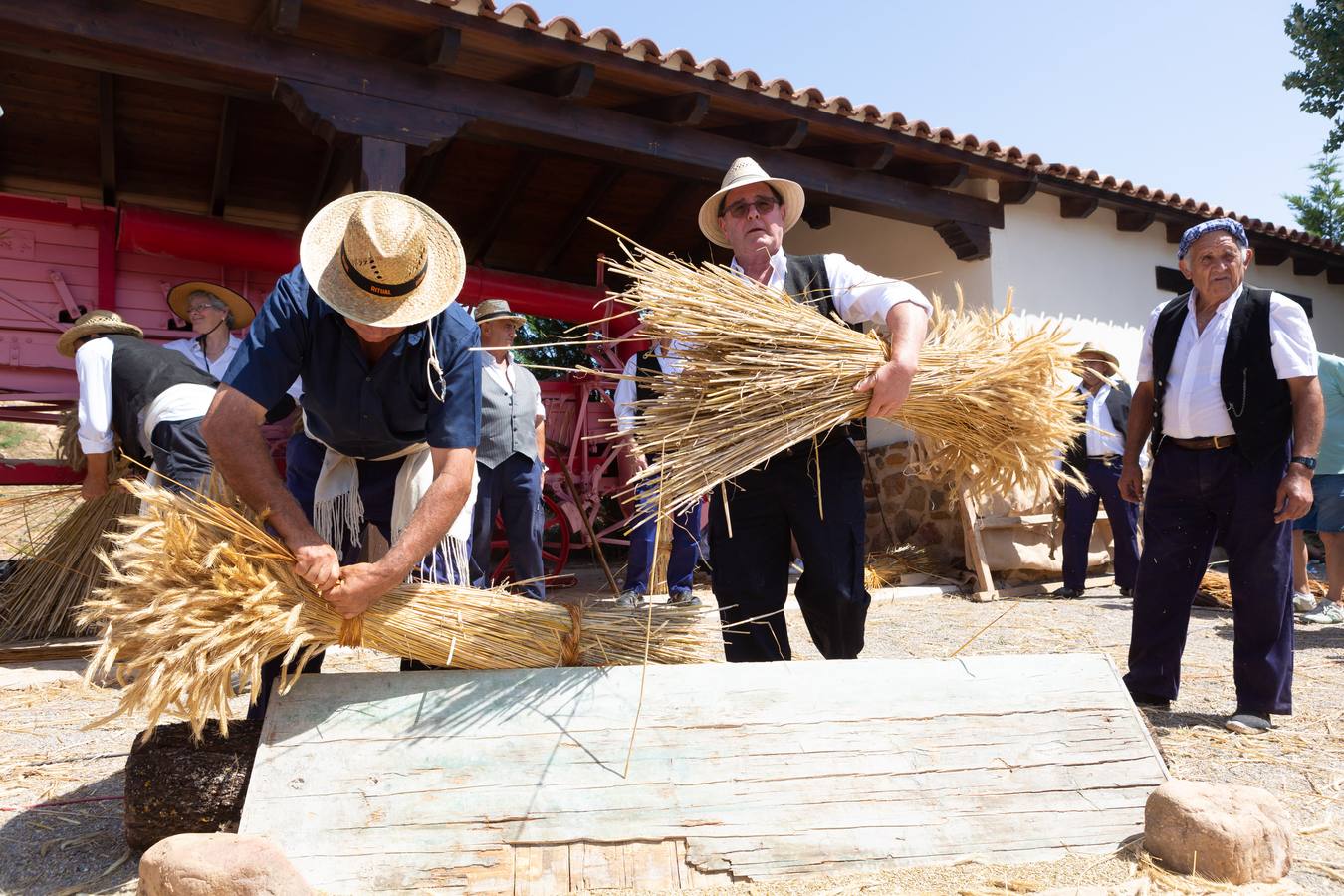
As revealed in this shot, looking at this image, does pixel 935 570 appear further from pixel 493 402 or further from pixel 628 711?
pixel 628 711

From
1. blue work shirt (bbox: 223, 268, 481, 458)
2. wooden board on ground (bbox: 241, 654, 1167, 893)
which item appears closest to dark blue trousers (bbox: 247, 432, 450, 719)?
blue work shirt (bbox: 223, 268, 481, 458)

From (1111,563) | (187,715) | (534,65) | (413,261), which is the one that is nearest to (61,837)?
(187,715)

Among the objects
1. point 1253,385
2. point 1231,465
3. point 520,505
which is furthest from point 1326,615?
point 520,505

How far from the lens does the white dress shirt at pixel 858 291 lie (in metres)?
2.29

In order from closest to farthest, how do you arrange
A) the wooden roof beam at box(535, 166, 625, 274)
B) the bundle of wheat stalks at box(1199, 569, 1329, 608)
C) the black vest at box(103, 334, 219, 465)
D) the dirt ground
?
1. the dirt ground
2. the black vest at box(103, 334, 219, 465)
3. the bundle of wheat stalks at box(1199, 569, 1329, 608)
4. the wooden roof beam at box(535, 166, 625, 274)

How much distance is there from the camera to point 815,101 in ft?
18.5

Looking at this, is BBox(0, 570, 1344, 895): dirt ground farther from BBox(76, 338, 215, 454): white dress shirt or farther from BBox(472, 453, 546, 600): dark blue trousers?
BBox(76, 338, 215, 454): white dress shirt

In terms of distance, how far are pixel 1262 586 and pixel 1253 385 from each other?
64 cm

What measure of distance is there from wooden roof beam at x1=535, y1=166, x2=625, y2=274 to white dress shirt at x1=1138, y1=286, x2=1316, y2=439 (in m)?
4.67

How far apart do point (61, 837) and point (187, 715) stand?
2.10 ft

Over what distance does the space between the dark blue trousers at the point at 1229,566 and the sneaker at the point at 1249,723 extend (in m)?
0.03

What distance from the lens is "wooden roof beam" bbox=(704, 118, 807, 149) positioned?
570 centimetres

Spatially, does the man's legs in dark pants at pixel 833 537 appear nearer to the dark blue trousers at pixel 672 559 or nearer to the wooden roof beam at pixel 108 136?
the dark blue trousers at pixel 672 559

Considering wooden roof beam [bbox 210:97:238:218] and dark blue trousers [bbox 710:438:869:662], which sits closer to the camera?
dark blue trousers [bbox 710:438:869:662]
